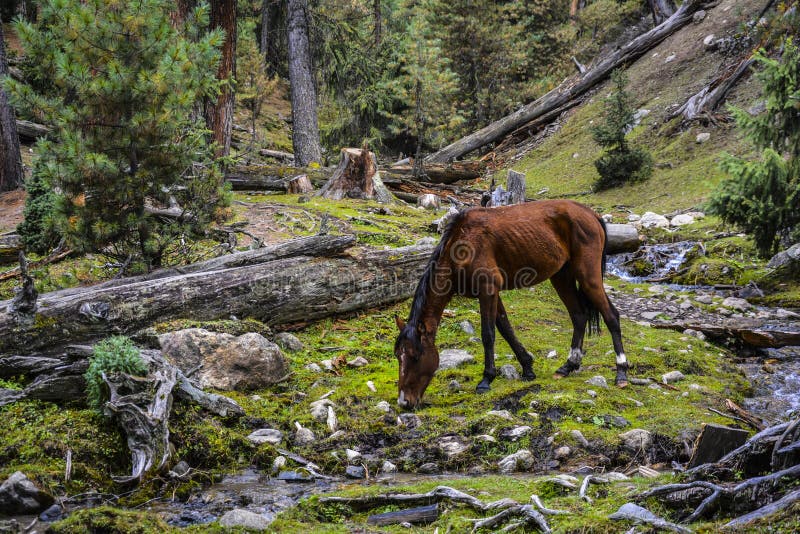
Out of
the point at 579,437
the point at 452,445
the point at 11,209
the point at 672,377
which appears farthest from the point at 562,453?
the point at 11,209

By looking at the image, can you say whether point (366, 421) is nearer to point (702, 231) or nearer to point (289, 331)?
point (289, 331)

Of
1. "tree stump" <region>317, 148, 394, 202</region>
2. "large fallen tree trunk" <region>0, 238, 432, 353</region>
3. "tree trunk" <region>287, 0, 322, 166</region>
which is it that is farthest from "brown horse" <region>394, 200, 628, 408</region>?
"tree trunk" <region>287, 0, 322, 166</region>

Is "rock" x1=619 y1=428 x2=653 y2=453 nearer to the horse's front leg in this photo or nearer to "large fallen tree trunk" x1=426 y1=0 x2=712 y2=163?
the horse's front leg

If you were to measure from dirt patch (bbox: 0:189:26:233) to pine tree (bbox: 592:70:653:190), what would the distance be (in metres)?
16.2

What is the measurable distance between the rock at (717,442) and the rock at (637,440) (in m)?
1.29

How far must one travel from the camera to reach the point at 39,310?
5766 mm

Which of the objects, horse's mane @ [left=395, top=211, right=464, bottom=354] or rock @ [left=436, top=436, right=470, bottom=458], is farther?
horse's mane @ [left=395, top=211, right=464, bottom=354]

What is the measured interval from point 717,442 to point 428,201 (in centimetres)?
1403

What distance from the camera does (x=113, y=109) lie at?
699cm

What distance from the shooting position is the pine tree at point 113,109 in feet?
21.3

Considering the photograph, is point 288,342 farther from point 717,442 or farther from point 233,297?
point 717,442

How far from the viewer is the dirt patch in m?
11.6

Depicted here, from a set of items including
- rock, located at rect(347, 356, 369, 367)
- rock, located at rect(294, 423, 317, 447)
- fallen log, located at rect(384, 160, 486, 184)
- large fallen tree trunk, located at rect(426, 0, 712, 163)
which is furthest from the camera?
large fallen tree trunk, located at rect(426, 0, 712, 163)

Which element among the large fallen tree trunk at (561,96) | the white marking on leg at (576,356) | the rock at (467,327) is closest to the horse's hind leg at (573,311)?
the white marking on leg at (576,356)
